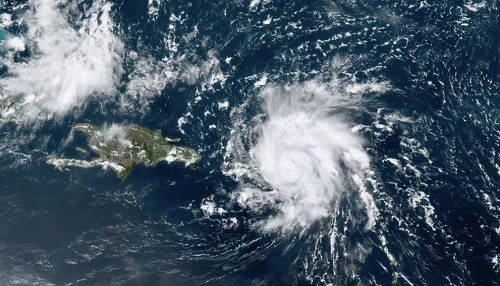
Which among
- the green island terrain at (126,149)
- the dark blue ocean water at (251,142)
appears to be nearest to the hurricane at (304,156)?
the dark blue ocean water at (251,142)

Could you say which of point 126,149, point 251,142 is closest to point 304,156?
point 251,142

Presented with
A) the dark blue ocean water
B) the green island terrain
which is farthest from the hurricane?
the green island terrain

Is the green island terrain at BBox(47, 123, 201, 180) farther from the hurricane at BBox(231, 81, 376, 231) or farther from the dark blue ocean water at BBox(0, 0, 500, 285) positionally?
the hurricane at BBox(231, 81, 376, 231)

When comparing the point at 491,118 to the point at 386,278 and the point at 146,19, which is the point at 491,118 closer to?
the point at 386,278

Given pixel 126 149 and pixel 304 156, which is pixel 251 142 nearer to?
pixel 304 156

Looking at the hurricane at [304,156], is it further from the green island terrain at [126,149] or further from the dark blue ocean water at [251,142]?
the green island terrain at [126,149]

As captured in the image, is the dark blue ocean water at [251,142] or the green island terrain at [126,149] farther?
the green island terrain at [126,149]
